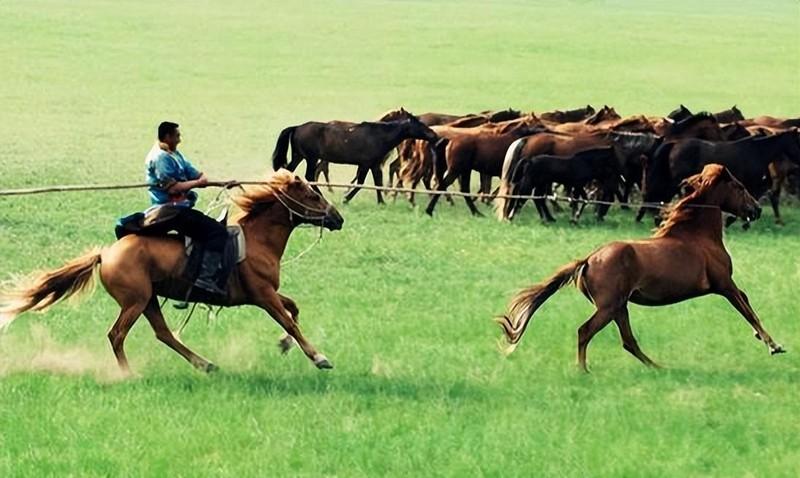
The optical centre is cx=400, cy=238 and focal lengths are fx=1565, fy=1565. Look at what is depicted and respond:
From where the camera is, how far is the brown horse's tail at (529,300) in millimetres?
11289

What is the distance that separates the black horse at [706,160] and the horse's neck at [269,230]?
33.9 ft

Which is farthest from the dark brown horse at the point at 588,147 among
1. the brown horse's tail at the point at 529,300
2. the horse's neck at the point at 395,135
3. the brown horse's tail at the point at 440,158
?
the brown horse's tail at the point at 529,300

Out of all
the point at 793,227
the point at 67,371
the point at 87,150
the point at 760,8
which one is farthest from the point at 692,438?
the point at 760,8

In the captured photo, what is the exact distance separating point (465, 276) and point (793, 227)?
255 inches

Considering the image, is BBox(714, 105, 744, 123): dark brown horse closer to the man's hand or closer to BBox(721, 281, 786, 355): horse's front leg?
BBox(721, 281, 786, 355): horse's front leg

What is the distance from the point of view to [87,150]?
29.5 m

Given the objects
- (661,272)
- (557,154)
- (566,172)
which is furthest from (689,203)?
(557,154)

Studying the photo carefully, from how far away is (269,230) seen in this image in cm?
1138

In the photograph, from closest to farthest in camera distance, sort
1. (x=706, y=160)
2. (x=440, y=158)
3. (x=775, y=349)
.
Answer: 1. (x=775, y=349)
2. (x=706, y=160)
3. (x=440, y=158)

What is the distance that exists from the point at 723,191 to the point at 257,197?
3631mm

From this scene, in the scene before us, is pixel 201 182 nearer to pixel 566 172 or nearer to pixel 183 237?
pixel 183 237

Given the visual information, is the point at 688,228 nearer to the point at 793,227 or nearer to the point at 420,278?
the point at 420,278

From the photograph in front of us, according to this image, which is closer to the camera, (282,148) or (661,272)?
(661,272)

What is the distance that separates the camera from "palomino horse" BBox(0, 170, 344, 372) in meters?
10.8
